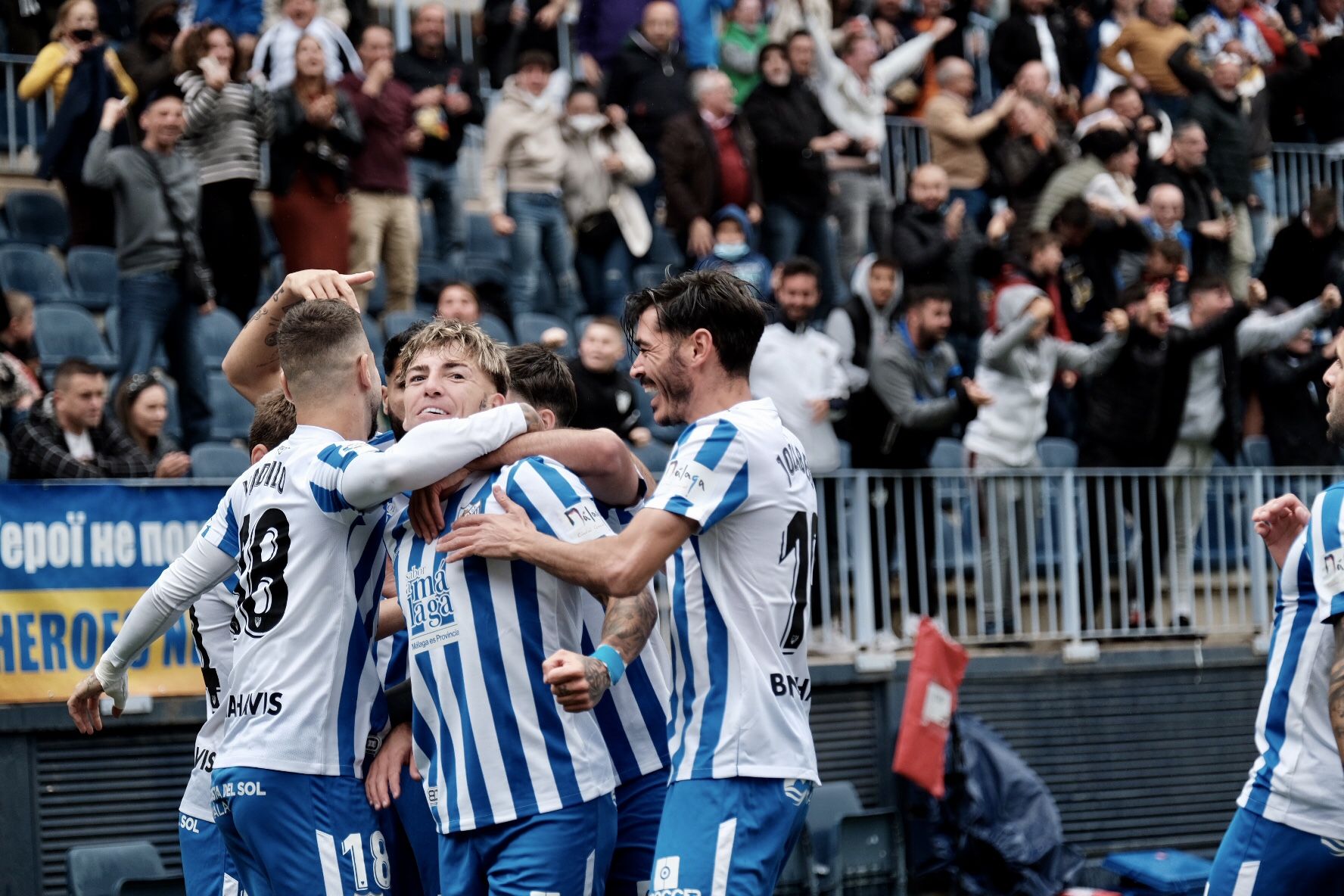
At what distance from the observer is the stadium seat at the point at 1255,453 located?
13.8 meters

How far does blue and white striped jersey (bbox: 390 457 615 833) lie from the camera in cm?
466

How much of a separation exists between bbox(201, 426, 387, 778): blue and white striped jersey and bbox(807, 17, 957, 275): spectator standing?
369 inches

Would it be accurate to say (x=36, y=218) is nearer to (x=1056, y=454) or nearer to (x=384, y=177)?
(x=384, y=177)

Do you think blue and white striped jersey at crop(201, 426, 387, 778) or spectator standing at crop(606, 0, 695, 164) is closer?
blue and white striped jersey at crop(201, 426, 387, 778)

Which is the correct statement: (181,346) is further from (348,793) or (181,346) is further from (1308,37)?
(1308,37)

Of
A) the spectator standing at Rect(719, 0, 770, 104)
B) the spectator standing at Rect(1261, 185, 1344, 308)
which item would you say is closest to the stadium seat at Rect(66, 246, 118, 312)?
the spectator standing at Rect(719, 0, 770, 104)

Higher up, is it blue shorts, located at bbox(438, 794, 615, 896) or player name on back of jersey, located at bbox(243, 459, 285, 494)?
player name on back of jersey, located at bbox(243, 459, 285, 494)

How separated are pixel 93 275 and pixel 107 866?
16.1ft

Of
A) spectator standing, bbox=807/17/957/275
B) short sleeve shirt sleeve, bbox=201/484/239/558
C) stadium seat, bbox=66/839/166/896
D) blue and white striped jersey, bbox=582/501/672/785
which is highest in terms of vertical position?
spectator standing, bbox=807/17/957/275

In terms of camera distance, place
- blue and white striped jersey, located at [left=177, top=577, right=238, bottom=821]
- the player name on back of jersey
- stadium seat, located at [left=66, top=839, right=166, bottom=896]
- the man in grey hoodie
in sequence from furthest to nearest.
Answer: the man in grey hoodie < stadium seat, located at [left=66, top=839, right=166, bottom=896] < blue and white striped jersey, located at [left=177, top=577, right=238, bottom=821] < the player name on back of jersey

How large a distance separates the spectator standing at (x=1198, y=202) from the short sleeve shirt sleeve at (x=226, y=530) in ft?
37.0

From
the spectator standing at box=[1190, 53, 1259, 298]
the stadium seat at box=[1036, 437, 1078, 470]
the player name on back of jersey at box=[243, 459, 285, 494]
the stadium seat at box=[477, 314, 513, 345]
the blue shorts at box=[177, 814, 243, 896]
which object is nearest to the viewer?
the player name on back of jersey at box=[243, 459, 285, 494]

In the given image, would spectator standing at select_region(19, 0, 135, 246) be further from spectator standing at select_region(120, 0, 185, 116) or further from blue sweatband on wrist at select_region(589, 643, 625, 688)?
blue sweatband on wrist at select_region(589, 643, 625, 688)

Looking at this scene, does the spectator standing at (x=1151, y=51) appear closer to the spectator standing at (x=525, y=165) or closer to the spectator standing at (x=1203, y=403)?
the spectator standing at (x=1203, y=403)
